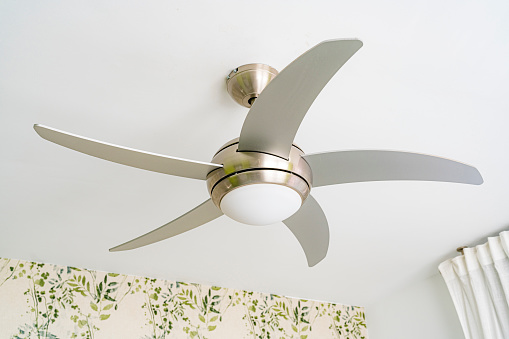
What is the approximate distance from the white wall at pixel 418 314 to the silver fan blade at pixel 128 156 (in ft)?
5.87

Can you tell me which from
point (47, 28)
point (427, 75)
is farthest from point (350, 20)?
point (47, 28)

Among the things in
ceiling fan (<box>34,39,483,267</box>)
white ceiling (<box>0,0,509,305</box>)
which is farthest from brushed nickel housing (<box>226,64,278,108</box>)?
ceiling fan (<box>34,39,483,267</box>)

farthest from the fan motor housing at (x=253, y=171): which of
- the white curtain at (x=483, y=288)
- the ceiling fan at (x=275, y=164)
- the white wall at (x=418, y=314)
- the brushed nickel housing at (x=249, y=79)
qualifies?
the white wall at (x=418, y=314)

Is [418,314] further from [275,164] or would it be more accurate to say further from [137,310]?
[275,164]

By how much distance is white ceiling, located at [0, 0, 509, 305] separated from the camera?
111cm

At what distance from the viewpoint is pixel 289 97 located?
0.90 m

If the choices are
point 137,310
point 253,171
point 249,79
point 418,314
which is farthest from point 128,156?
point 418,314

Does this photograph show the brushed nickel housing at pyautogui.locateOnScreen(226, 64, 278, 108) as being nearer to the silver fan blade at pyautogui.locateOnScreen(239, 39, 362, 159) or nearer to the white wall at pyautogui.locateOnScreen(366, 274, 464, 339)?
the silver fan blade at pyautogui.locateOnScreen(239, 39, 362, 159)

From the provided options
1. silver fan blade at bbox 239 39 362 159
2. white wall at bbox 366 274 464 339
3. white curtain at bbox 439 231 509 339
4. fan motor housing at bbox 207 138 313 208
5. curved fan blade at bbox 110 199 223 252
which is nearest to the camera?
silver fan blade at bbox 239 39 362 159

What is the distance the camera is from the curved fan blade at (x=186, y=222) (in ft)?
3.86

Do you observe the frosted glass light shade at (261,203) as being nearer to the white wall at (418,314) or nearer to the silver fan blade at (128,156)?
the silver fan blade at (128,156)

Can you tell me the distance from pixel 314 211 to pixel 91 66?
2.22 feet

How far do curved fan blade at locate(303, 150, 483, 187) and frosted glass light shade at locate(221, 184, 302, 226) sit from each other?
0.10 metres

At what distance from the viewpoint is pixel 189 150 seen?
150cm
